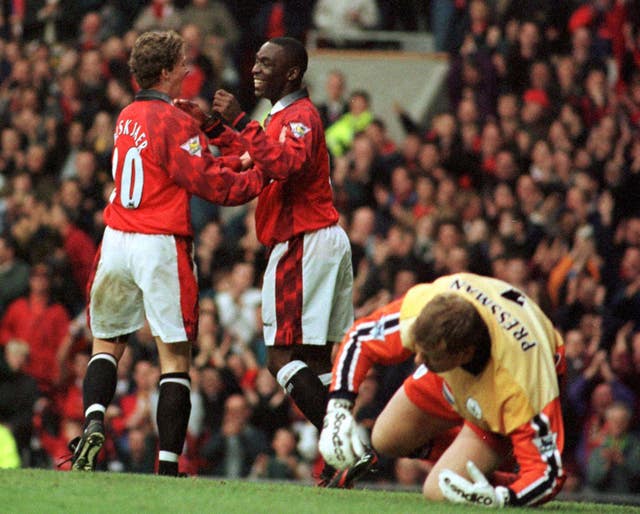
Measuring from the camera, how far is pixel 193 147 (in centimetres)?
753

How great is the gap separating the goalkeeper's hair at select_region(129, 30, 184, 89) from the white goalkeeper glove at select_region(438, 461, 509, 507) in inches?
99.4

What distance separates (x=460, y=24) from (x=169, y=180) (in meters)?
8.59

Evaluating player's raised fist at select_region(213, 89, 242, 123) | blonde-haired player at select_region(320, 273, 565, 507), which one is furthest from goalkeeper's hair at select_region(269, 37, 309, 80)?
blonde-haired player at select_region(320, 273, 565, 507)

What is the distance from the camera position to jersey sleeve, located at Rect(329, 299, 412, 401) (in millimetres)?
6309

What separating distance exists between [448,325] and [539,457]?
26.5 inches

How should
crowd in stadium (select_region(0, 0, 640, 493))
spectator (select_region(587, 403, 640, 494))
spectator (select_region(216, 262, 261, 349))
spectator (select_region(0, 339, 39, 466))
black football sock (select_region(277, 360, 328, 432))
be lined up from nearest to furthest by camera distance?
1. black football sock (select_region(277, 360, 328, 432))
2. spectator (select_region(587, 403, 640, 494))
3. crowd in stadium (select_region(0, 0, 640, 493))
4. spectator (select_region(216, 262, 261, 349))
5. spectator (select_region(0, 339, 39, 466))

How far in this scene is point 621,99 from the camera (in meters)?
13.1

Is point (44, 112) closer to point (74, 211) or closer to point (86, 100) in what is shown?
point (86, 100)

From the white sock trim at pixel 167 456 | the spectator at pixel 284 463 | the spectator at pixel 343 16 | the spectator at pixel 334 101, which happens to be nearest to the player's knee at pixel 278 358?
the white sock trim at pixel 167 456

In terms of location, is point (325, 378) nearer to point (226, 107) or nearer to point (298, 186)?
point (298, 186)

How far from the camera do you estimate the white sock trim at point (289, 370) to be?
752 cm

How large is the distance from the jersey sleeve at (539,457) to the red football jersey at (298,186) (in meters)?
1.92

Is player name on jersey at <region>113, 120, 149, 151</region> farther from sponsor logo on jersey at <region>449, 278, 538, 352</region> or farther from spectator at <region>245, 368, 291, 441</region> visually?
spectator at <region>245, 368, 291, 441</region>

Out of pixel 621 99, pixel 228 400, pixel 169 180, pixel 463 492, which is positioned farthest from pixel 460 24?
pixel 463 492
